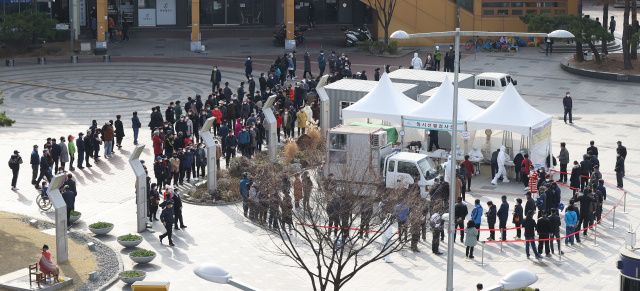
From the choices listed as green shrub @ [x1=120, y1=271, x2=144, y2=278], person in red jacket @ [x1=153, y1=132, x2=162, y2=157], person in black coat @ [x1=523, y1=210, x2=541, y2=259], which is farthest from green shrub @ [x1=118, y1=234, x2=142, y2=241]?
person in black coat @ [x1=523, y1=210, x2=541, y2=259]

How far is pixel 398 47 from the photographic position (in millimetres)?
53969

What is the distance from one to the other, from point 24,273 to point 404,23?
3887 centimetres

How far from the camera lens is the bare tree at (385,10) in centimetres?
5100

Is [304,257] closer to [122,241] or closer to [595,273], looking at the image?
[122,241]

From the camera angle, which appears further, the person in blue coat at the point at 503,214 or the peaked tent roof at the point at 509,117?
the peaked tent roof at the point at 509,117

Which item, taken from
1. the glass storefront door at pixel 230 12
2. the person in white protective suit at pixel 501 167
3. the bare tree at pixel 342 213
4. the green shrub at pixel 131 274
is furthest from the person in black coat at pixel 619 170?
the glass storefront door at pixel 230 12

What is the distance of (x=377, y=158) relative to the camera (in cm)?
2622

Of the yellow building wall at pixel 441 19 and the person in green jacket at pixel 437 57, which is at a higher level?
the yellow building wall at pixel 441 19

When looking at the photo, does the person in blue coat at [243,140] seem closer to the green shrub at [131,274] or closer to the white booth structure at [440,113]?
the white booth structure at [440,113]

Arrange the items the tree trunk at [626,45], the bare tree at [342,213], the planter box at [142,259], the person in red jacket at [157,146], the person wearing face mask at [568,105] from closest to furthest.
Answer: the bare tree at [342,213]
the planter box at [142,259]
the person in red jacket at [157,146]
the person wearing face mask at [568,105]
the tree trunk at [626,45]

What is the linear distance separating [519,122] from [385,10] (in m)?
26.4

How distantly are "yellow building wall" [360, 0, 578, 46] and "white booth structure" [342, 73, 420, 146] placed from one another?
23488 mm

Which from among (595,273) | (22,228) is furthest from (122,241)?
(595,273)

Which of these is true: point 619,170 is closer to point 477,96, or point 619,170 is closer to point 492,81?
point 477,96
